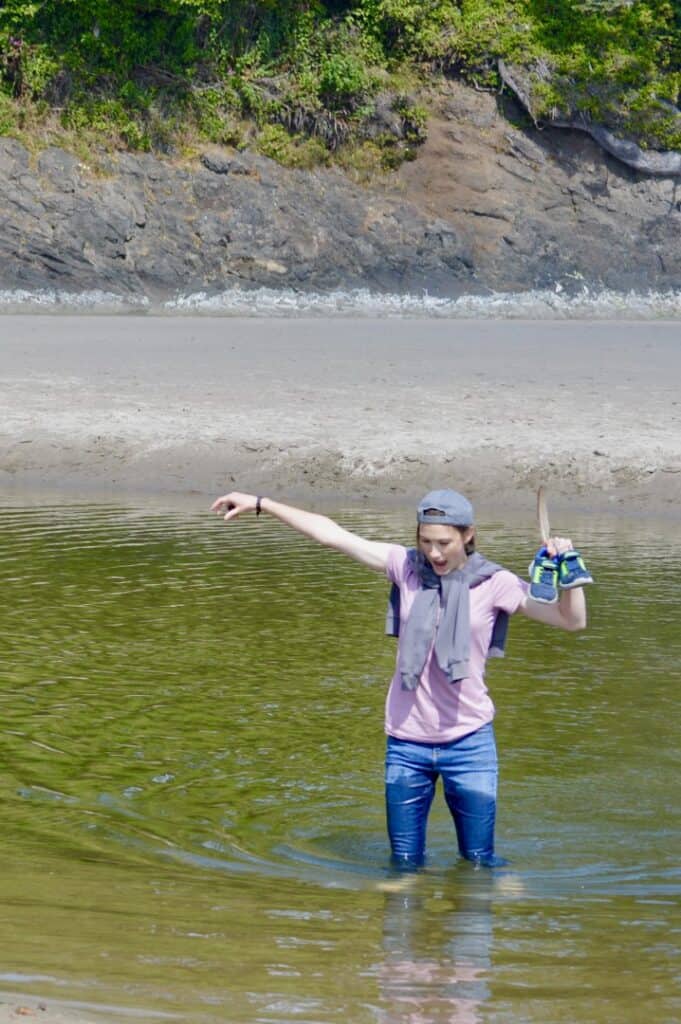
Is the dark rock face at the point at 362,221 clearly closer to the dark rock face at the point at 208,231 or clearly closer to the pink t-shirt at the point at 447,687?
the dark rock face at the point at 208,231

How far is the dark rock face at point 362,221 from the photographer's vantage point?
113ft

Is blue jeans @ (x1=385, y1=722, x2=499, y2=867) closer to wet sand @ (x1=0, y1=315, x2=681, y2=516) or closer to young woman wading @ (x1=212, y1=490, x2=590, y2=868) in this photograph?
young woman wading @ (x1=212, y1=490, x2=590, y2=868)

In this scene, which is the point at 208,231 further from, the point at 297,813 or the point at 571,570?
the point at 571,570

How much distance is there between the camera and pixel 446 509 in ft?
16.1

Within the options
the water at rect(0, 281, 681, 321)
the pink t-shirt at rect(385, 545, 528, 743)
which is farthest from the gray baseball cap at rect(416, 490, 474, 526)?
the water at rect(0, 281, 681, 321)

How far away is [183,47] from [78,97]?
2836mm

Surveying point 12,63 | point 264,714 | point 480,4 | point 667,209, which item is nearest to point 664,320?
point 667,209

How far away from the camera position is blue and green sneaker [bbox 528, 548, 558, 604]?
15.6ft

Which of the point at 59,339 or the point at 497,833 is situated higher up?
the point at 59,339

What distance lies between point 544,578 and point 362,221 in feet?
106

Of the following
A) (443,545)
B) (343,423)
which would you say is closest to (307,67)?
(343,423)

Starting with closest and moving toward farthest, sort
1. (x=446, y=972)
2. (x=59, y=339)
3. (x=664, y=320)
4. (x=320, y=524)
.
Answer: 1. (x=446, y=972)
2. (x=320, y=524)
3. (x=59, y=339)
4. (x=664, y=320)

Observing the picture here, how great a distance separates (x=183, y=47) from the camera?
122ft

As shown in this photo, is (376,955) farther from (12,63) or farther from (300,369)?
(12,63)
